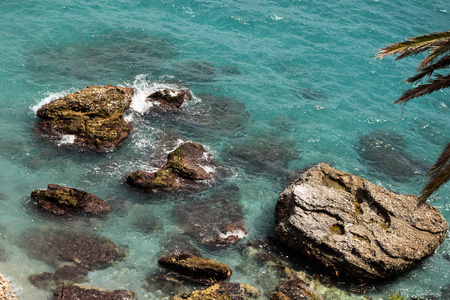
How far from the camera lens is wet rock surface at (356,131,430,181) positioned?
2438 centimetres

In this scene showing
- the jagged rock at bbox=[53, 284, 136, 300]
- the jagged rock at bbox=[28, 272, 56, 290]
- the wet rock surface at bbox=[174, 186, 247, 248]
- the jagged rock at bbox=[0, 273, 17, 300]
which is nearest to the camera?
the jagged rock at bbox=[0, 273, 17, 300]

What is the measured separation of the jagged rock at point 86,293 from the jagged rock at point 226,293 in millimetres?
1770

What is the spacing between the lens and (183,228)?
17656 millimetres

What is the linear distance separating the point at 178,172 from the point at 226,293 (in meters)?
7.01

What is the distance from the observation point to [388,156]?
25.5 m

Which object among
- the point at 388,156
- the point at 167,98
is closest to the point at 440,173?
the point at 388,156

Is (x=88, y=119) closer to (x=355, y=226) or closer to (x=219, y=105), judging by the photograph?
(x=219, y=105)

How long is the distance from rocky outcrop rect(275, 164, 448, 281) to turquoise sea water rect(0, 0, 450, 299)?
1.09 meters

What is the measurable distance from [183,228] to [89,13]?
24114 millimetres

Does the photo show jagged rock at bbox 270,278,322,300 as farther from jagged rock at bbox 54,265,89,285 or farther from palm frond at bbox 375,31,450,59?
palm frond at bbox 375,31,450,59

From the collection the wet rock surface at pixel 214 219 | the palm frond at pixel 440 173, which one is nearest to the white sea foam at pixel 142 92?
the wet rock surface at pixel 214 219

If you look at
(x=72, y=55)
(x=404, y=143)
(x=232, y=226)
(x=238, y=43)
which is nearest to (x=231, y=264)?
(x=232, y=226)

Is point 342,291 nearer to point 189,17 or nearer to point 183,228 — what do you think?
point 183,228

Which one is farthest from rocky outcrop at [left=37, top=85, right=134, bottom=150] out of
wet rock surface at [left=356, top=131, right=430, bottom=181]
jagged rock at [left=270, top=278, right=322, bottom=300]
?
wet rock surface at [left=356, top=131, right=430, bottom=181]
